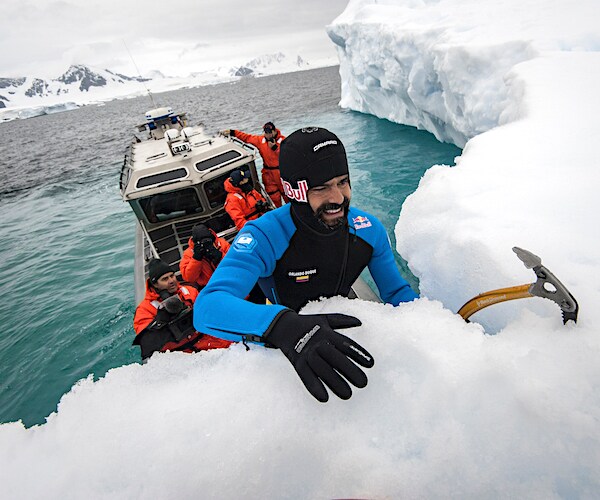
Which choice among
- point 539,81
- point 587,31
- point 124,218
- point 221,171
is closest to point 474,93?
point 587,31

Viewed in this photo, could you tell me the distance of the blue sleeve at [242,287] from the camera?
5.48 ft

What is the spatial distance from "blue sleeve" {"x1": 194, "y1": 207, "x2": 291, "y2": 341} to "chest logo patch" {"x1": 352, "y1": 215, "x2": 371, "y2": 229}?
60cm

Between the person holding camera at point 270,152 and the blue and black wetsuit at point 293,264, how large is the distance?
658 cm

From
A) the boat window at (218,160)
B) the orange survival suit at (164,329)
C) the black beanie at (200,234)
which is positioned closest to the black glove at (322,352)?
the orange survival suit at (164,329)

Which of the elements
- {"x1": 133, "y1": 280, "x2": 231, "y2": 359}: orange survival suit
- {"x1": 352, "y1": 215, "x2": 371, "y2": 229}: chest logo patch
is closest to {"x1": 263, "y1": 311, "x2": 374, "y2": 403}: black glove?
{"x1": 352, "y1": 215, "x2": 371, "y2": 229}: chest logo patch

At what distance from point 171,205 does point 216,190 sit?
110 centimetres

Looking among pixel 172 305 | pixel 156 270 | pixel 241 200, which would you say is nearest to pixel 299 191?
pixel 172 305

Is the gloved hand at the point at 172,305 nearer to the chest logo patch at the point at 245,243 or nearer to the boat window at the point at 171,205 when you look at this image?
the chest logo patch at the point at 245,243

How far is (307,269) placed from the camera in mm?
2576

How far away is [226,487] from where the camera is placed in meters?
1.11

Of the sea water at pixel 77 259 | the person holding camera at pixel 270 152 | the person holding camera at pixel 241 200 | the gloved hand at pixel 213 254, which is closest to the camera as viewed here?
the gloved hand at pixel 213 254

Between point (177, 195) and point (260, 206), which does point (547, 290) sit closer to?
point (260, 206)

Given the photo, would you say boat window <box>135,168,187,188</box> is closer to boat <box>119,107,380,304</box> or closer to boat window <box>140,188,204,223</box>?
boat <box>119,107,380,304</box>

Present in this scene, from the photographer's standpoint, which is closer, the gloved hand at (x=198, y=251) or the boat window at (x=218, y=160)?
the gloved hand at (x=198, y=251)
